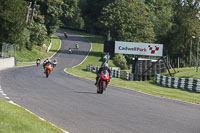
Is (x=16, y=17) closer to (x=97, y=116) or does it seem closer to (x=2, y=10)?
(x=2, y=10)

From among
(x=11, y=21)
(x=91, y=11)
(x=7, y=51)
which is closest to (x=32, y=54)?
(x=11, y=21)

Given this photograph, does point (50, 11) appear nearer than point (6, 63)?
No

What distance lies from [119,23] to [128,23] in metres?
1.87

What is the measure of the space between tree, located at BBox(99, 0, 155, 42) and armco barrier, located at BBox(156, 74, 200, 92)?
46742 millimetres

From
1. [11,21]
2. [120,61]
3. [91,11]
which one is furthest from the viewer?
[91,11]

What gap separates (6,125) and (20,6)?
60144 mm

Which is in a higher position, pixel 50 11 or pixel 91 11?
pixel 91 11

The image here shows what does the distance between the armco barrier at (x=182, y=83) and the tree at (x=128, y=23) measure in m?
46.7

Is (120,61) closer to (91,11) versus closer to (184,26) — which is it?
(184,26)

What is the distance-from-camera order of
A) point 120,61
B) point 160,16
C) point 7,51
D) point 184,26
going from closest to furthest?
point 7,51
point 120,61
point 184,26
point 160,16

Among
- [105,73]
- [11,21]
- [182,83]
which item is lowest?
[182,83]

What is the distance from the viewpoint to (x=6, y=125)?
7.07 meters

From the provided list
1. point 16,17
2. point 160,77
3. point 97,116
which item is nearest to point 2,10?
point 16,17

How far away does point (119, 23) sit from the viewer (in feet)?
293
